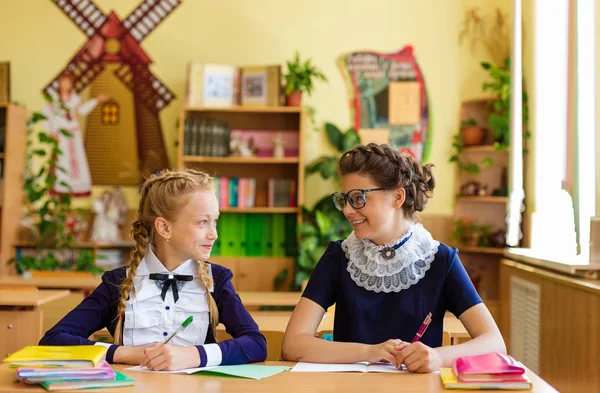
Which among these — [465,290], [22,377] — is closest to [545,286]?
[465,290]

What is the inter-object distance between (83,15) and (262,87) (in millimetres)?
1607

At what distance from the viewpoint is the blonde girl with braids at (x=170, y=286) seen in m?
2.19

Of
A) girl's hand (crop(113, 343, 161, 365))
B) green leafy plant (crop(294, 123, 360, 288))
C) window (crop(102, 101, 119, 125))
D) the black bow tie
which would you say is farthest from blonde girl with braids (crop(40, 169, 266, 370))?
window (crop(102, 101, 119, 125))

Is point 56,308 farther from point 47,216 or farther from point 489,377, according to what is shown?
point 489,377

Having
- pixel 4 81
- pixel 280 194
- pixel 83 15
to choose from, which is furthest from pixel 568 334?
pixel 4 81

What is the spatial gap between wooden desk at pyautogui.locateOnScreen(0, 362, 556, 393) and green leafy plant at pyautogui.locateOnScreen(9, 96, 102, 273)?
164 inches

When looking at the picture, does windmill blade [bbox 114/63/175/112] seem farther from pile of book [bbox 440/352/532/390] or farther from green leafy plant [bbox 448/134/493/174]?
pile of book [bbox 440/352/532/390]

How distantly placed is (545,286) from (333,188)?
2395 millimetres

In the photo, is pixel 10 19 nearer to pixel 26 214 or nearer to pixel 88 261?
pixel 26 214

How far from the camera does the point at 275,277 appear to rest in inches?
236

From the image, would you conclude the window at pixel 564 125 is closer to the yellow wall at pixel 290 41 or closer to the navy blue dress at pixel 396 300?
the yellow wall at pixel 290 41

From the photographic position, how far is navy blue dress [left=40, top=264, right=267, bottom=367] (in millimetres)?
2053

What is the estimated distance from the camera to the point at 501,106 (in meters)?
5.75

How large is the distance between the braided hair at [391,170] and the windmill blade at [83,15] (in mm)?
4568
